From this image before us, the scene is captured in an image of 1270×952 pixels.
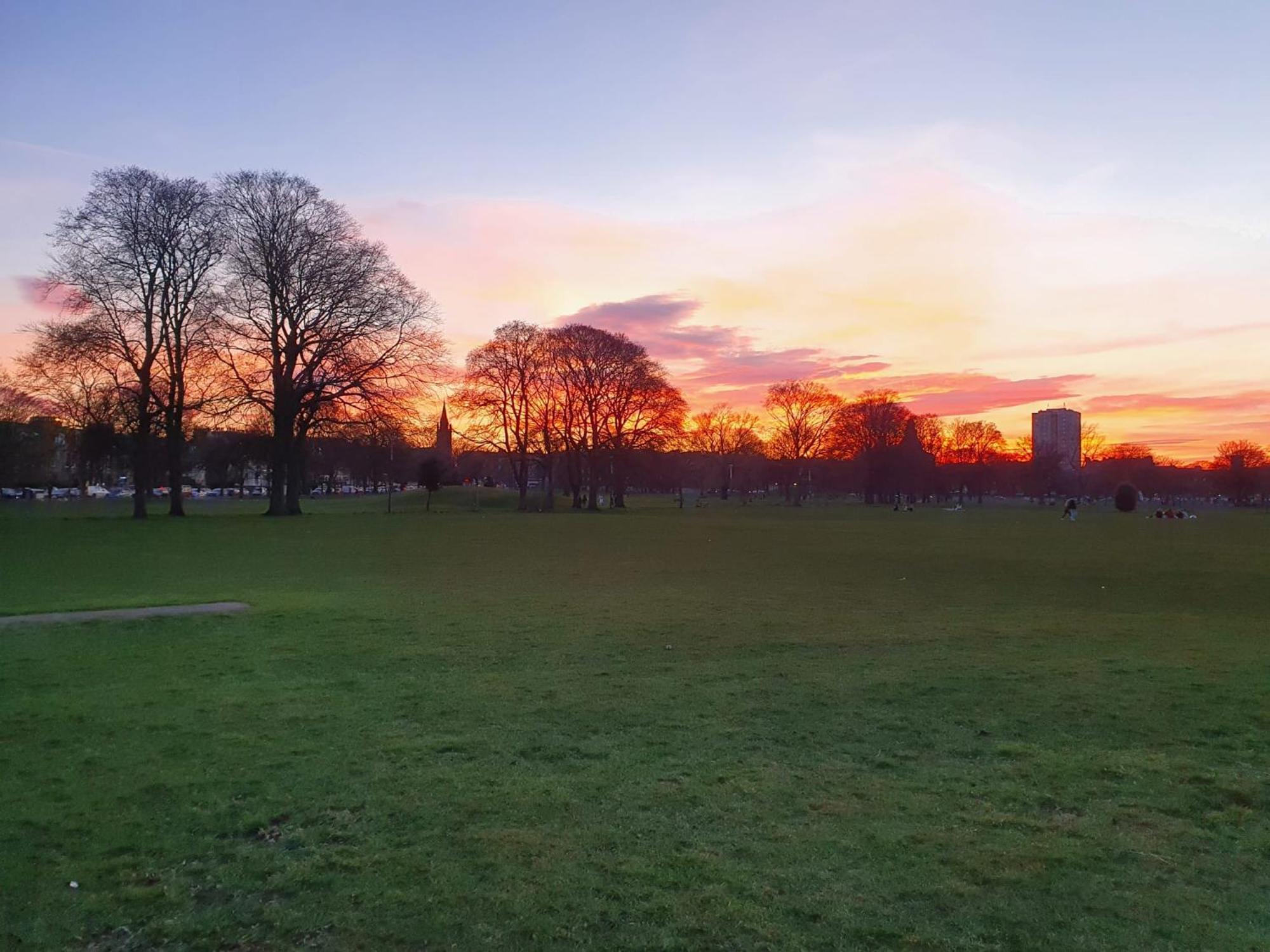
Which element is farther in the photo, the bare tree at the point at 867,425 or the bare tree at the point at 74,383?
the bare tree at the point at 867,425

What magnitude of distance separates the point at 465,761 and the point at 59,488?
389ft

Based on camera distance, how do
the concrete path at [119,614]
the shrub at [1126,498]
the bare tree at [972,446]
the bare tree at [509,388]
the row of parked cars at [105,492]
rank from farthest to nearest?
the bare tree at [972,446], the row of parked cars at [105,492], the shrub at [1126,498], the bare tree at [509,388], the concrete path at [119,614]

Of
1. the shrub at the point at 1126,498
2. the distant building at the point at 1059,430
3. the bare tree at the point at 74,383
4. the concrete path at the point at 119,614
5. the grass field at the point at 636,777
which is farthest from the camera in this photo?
the distant building at the point at 1059,430

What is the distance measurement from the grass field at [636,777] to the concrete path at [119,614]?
631 millimetres

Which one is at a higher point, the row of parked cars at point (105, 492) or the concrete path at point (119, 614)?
the row of parked cars at point (105, 492)

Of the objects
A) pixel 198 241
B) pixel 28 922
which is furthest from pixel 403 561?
pixel 198 241

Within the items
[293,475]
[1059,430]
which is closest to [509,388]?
[293,475]

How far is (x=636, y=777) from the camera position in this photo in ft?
18.2

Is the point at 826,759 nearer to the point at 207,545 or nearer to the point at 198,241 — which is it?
the point at 207,545

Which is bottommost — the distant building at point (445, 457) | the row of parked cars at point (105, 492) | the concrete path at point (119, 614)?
the concrete path at point (119, 614)

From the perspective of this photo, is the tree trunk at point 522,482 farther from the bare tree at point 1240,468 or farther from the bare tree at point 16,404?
the bare tree at point 1240,468

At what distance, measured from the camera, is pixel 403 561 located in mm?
21953

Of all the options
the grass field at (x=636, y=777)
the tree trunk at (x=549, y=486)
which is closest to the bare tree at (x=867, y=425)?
the tree trunk at (x=549, y=486)

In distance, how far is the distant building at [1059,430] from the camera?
162 metres
